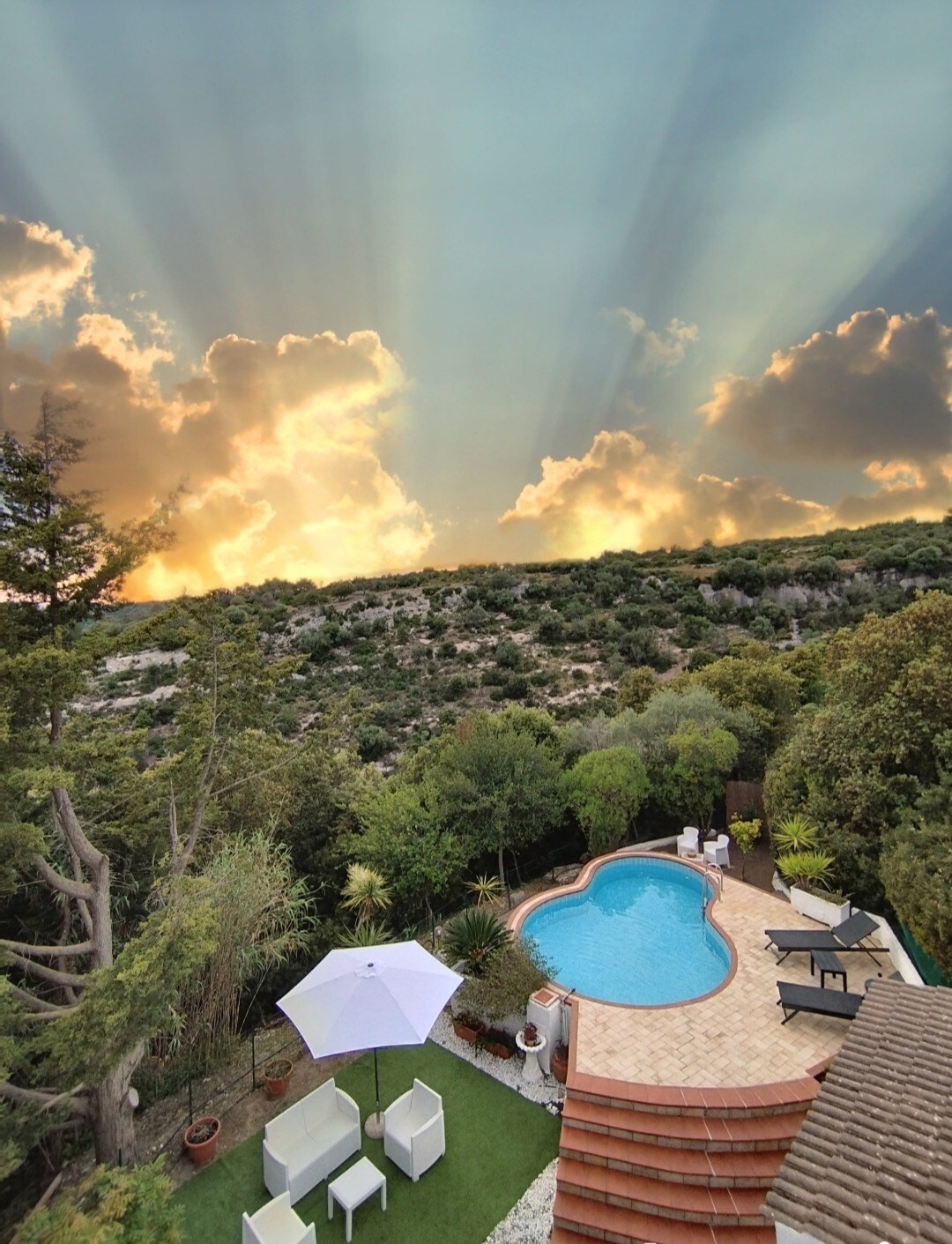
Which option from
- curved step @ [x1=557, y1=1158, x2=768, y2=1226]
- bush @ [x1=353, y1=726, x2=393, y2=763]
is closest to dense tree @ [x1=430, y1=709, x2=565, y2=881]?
curved step @ [x1=557, y1=1158, x2=768, y2=1226]

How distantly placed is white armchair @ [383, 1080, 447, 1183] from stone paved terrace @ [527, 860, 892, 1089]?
6.88 ft

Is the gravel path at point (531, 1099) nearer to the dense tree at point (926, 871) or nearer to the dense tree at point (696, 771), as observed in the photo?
the dense tree at point (926, 871)

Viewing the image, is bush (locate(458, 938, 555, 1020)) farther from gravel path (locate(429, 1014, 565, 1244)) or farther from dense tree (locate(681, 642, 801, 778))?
dense tree (locate(681, 642, 801, 778))

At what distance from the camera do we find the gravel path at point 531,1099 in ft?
20.5

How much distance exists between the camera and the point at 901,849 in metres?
9.81

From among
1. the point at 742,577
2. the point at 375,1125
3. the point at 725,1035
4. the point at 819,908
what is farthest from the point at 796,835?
the point at 742,577

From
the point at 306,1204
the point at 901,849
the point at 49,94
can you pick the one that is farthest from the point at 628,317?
the point at 306,1204

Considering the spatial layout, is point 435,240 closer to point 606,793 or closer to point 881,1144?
point 606,793

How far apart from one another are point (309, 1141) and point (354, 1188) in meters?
1.08

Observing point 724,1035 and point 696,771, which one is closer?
point 724,1035

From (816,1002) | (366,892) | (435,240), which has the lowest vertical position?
(816,1002)

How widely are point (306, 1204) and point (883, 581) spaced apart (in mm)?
51977

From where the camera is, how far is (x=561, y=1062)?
843 cm

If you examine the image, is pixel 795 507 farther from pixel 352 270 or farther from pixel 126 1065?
pixel 126 1065
